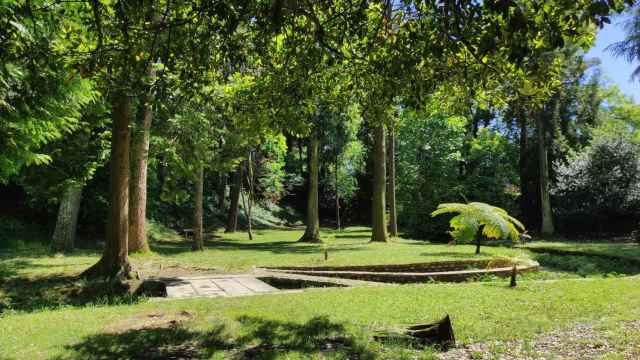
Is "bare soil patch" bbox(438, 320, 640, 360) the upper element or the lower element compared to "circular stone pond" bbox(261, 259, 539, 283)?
lower

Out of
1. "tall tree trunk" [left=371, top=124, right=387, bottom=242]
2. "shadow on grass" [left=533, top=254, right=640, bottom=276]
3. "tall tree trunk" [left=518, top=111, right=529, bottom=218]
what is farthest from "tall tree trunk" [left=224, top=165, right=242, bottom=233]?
"tall tree trunk" [left=518, top=111, right=529, bottom=218]

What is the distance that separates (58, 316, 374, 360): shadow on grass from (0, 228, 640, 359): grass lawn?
14 mm

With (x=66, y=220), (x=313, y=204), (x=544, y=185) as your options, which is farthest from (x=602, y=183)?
(x=66, y=220)

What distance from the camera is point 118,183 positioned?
12.2 metres

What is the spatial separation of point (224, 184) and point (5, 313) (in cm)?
2709

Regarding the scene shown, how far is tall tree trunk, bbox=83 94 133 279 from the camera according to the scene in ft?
39.1

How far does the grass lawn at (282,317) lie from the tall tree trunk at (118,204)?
0.90 meters

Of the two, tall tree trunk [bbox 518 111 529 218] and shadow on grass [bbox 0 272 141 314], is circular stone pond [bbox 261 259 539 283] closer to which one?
shadow on grass [bbox 0 272 141 314]

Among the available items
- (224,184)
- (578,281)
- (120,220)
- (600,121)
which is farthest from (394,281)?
(600,121)

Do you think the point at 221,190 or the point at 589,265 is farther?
the point at 221,190

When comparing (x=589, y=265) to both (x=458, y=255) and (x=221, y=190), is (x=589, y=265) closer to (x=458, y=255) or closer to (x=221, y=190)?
(x=458, y=255)

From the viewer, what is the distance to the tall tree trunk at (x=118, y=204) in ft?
39.1

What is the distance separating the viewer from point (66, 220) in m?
17.5

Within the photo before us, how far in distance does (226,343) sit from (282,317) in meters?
1.45
